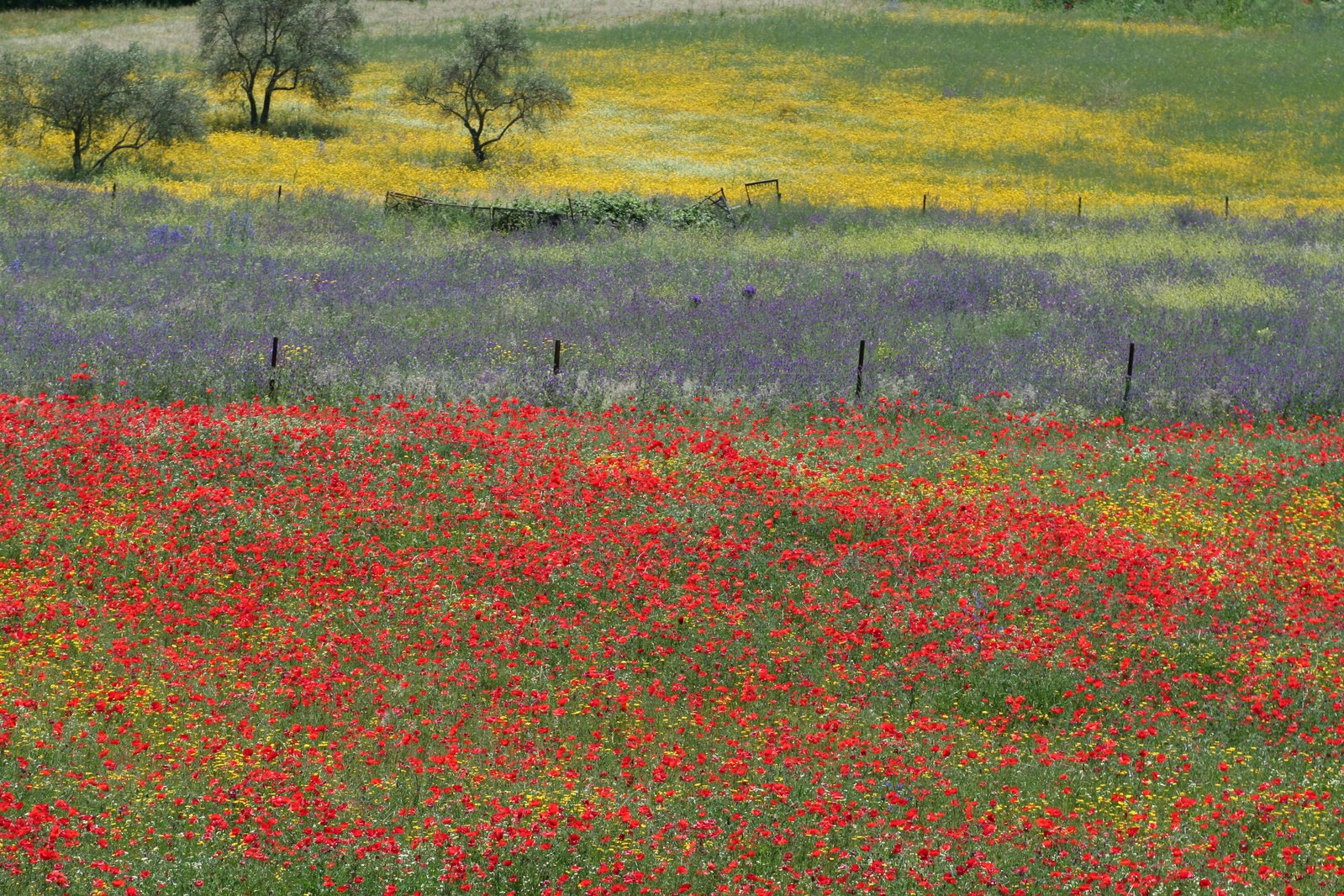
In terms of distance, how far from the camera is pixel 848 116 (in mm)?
60750

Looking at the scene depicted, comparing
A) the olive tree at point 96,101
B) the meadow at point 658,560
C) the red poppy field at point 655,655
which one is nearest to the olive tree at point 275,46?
the olive tree at point 96,101

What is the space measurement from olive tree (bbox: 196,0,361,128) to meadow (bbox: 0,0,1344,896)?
69.7 ft

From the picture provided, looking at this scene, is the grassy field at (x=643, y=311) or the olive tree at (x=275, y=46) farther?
the olive tree at (x=275, y=46)

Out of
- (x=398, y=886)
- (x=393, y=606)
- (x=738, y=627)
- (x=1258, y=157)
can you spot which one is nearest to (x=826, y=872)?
(x=398, y=886)

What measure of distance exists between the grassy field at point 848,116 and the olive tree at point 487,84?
1.38 metres

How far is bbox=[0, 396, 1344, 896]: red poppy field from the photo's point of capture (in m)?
10.1

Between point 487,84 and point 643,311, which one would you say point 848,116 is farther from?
point 643,311

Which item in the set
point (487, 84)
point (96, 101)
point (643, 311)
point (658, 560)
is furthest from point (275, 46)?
point (658, 560)

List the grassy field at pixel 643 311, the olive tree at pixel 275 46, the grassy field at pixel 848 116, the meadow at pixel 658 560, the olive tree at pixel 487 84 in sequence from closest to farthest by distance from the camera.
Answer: the meadow at pixel 658 560, the grassy field at pixel 643 311, the grassy field at pixel 848 116, the olive tree at pixel 487 84, the olive tree at pixel 275 46

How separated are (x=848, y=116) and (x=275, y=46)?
23.9m

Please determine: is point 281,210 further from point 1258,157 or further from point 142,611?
point 1258,157

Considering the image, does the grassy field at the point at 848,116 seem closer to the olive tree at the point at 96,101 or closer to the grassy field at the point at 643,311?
the olive tree at the point at 96,101

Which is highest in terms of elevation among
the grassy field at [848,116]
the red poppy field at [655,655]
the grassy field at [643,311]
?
the grassy field at [848,116]

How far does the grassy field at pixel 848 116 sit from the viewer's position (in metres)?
47.3
